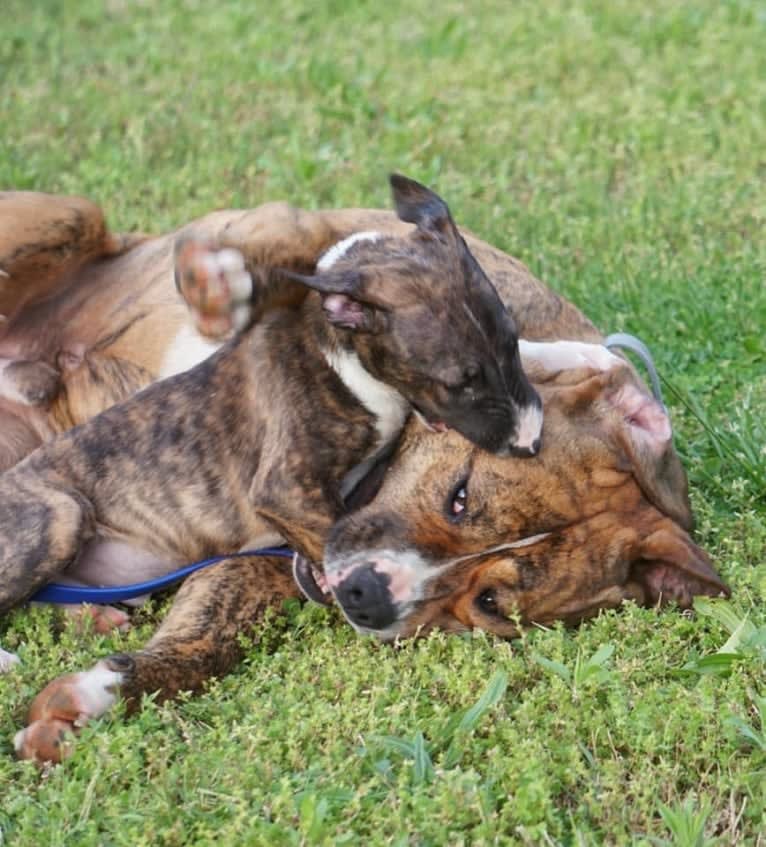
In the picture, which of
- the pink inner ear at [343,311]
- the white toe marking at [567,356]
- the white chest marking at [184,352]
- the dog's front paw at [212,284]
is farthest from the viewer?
the white chest marking at [184,352]

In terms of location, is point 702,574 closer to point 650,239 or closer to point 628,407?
point 628,407

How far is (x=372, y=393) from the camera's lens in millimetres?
5090

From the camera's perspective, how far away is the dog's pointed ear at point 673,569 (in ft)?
16.1

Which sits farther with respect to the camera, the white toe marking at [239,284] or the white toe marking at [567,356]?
the white toe marking at [567,356]

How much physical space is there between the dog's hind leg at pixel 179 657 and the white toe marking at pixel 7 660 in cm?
30

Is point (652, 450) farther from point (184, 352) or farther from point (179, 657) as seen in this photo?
point (184, 352)

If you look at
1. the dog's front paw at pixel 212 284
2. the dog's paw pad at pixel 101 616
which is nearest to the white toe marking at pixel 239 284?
the dog's front paw at pixel 212 284

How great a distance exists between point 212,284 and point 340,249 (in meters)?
0.44

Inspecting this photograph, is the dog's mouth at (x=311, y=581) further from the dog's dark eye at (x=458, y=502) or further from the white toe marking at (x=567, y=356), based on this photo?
the white toe marking at (x=567, y=356)

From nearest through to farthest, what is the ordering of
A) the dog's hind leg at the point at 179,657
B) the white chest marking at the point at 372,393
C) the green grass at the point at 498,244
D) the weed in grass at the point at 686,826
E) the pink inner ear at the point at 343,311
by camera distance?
the weed in grass at the point at 686,826 → the green grass at the point at 498,244 → the dog's hind leg at the point at 179,657 → the pink inner ear at the point at 343,311 → the white chest marking at the point at 372,393

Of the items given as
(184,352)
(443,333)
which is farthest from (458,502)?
(184,352)

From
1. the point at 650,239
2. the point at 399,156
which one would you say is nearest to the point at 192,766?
the point at 650,239

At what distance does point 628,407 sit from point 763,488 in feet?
2.93

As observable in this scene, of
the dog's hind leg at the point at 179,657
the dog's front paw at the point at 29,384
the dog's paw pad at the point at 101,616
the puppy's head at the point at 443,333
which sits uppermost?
the puppy's head at the point at 443,333
